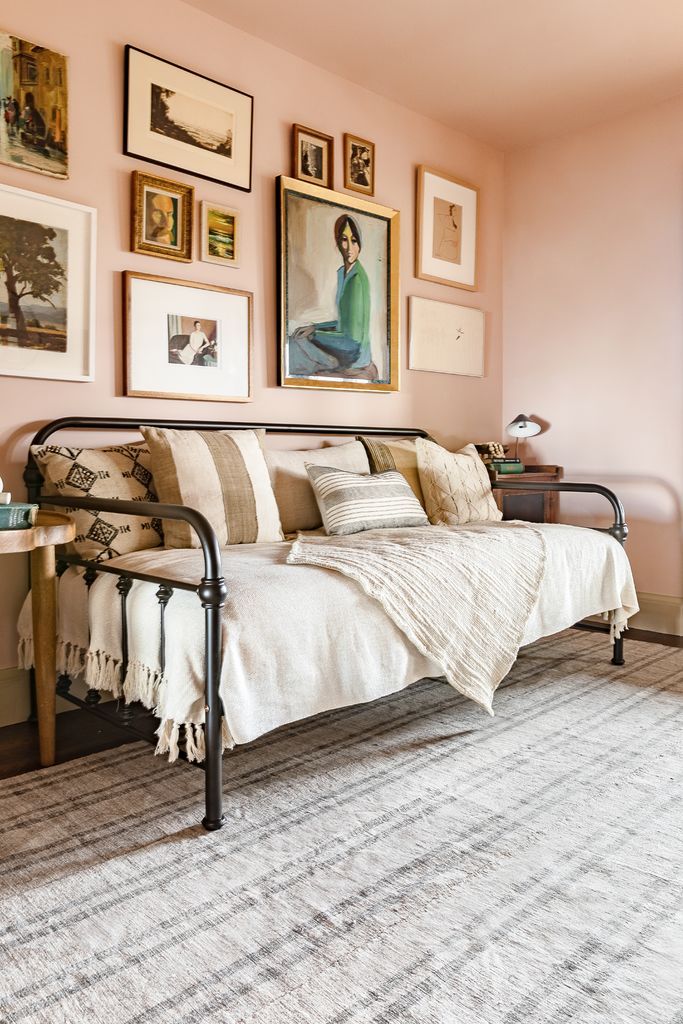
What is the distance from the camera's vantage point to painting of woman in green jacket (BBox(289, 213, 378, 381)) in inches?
127

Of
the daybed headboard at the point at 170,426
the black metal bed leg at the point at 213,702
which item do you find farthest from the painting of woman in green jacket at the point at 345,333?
the black metal bed leg at the point at 213,702

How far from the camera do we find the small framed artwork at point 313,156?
314cm

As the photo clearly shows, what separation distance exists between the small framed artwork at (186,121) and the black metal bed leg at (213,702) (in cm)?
180

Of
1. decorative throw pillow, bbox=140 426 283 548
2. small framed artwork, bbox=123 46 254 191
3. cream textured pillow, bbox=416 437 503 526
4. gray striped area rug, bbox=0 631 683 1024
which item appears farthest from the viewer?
cream textured pillow, bbox=416 437 503 526

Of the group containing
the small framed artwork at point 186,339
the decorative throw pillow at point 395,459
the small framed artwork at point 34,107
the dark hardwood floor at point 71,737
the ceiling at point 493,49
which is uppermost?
the ceiling at point 493,49

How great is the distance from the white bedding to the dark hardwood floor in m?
0.20

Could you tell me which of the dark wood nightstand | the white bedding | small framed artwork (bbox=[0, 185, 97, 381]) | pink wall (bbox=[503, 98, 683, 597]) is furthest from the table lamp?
small framed artwork (bbox=[0, 185, 97, 381])

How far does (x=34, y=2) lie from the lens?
2.39m

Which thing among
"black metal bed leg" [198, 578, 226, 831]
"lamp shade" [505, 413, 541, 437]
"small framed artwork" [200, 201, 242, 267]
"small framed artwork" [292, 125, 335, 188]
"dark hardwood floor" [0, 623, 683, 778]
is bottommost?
"dark hardwood floor" [0, 623, 683, 778]

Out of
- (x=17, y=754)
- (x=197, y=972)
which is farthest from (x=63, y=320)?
(x=197, y=972)

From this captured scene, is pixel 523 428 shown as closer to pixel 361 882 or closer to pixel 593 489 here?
pixel 593 489

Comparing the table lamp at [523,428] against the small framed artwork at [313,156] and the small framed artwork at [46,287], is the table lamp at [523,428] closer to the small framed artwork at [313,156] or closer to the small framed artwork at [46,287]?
the small framed artwork at [313,156]

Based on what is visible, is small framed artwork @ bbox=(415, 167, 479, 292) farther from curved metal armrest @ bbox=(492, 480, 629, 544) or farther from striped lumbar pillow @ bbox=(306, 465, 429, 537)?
striped lumbar pillow @ bbox=(306, 465, 429, 537)

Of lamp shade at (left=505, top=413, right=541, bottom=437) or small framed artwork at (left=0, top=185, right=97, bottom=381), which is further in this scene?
lamp shade at (left=505, top=413, right=541, bottom=437)
